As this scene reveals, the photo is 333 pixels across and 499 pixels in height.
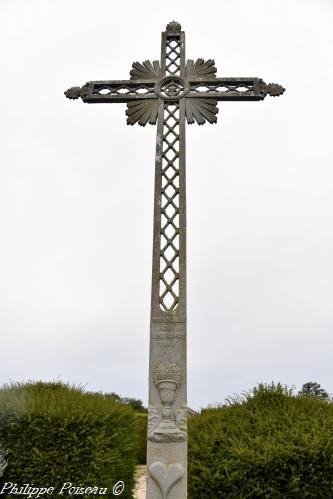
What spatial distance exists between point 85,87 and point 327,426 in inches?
220

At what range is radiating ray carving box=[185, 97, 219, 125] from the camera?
5.66 meters

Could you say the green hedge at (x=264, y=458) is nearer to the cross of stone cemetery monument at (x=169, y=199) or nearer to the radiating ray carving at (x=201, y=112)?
the cross of stone cemetery monument at (x=169, y=199)

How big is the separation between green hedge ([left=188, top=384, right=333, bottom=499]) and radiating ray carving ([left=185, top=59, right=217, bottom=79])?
186 inches

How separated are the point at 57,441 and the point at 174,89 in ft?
16.1

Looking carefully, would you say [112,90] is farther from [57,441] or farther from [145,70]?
[57,441]

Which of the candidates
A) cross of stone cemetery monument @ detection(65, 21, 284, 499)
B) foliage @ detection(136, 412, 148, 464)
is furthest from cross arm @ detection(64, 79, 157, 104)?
foliage @ detection(136, 412, 148, 464)

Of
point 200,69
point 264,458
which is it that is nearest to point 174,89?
point 200,69

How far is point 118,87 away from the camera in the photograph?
5969 millimetres

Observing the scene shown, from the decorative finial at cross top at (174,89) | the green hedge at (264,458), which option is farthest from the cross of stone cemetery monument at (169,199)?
the green hedge at (264,458)

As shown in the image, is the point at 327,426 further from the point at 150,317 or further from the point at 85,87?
the point at 85,87

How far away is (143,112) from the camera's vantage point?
5727mm

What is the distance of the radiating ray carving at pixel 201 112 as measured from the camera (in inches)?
223

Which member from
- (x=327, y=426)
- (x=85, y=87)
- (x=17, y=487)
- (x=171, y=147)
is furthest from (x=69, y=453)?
(x=85, y=87)

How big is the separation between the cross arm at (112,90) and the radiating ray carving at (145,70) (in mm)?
81
